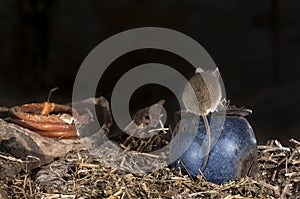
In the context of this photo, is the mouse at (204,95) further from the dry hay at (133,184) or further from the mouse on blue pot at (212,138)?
the dry hay at (133,184)

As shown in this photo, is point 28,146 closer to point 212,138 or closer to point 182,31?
point 212,138

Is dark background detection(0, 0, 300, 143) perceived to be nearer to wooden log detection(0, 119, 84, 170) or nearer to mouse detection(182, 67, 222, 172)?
wooden log detection(0, 119, 84, 170)

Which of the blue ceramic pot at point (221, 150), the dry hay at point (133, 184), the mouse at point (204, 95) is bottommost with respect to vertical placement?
the dry hay at point (133, 184)

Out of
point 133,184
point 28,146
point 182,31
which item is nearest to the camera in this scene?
point 133,184

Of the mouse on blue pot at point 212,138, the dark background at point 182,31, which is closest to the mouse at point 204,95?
the mouse on blue pot at point 212,138

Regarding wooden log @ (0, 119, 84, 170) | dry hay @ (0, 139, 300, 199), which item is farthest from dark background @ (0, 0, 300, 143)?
dry hay @ (0, 139, 300, 199)

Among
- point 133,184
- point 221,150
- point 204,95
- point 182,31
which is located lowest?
point 133,184

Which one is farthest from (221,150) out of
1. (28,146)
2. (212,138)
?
(28,146)
